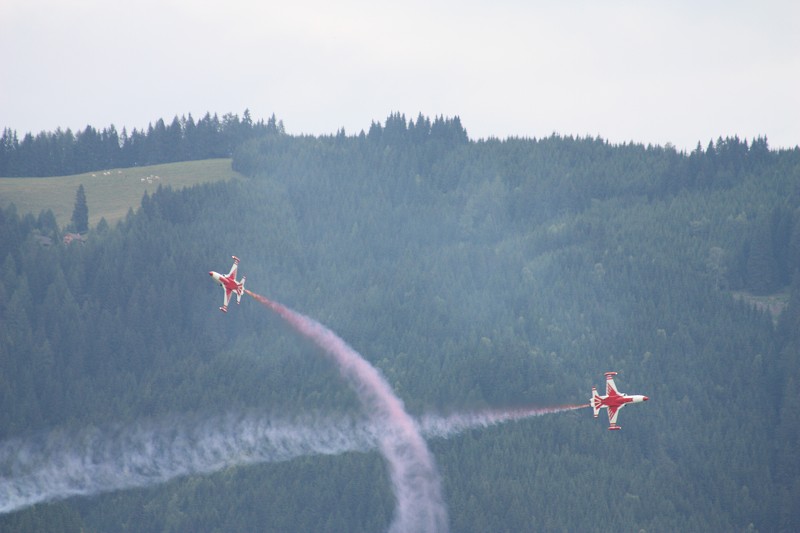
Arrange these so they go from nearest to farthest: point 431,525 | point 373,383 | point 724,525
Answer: point 431,525, point 724,525, point 373,383

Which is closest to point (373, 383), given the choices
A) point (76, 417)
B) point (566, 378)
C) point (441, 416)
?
point (441, 416)

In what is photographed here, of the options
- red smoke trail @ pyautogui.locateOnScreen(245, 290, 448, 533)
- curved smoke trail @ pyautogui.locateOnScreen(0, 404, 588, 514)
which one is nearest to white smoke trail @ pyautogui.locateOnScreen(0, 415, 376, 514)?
curved smoke trail @ pyautogui.locateOnScreen(0, 404, 588, 514)

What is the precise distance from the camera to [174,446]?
171 meters

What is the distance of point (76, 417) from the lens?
18688 cm

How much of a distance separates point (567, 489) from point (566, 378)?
1067 inches

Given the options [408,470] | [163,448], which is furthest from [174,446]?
[408,470]

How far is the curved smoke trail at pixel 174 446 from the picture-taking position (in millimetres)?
161500

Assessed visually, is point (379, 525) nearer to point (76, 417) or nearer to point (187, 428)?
point (187, 428)

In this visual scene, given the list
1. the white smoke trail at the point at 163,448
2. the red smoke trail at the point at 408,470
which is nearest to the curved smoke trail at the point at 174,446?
the white smoke trail at the point at 163,448

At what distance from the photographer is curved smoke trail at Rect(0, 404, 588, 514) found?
161500mm

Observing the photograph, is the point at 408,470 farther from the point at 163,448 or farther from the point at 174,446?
the point at 163,448

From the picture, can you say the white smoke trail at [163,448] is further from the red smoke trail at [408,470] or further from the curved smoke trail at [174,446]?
the red smoke trail at [408,470]

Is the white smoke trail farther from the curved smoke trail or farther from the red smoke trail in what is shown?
the red smoke trail

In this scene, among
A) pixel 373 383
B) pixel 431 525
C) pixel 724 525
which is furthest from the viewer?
pixel 373 383
